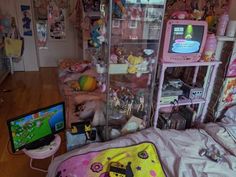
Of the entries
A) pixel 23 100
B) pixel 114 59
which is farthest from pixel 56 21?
pixel 114 59

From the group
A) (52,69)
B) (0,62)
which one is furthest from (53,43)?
(0,62)

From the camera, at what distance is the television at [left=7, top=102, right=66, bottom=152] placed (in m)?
1.32

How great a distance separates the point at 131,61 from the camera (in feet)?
5.17

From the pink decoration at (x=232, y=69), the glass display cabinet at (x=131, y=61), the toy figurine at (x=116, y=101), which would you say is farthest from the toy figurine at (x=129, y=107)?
the pink decoration at (x=232, y=69)

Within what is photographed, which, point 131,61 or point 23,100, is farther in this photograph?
point 23,100

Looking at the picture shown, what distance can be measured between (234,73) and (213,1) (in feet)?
2.44

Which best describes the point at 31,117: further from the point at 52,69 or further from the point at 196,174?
the point at 52,69

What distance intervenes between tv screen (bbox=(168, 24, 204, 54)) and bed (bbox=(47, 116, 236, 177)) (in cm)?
68

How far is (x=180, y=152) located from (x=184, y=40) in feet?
2.70

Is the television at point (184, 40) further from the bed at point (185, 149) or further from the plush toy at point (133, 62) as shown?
the bed at point (185, 149)

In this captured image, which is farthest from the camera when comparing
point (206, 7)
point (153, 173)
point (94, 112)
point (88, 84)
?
point (88, 84)

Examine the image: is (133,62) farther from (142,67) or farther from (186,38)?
(186,38)

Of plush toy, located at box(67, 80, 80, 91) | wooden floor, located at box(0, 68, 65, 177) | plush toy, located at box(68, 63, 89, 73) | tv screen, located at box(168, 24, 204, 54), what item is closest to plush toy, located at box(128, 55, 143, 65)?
tv screen, located at box(168, 24, 204, 54)

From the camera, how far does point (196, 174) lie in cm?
131
